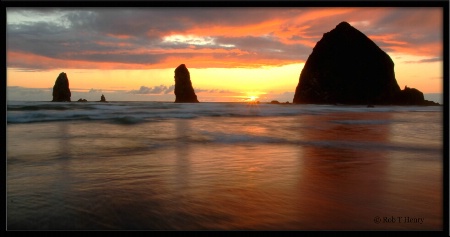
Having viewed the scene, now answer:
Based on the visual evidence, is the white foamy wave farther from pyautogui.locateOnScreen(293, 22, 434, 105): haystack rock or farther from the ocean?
pyautogui.locateOnScreen(293, 22, 434, 105): haystack rock

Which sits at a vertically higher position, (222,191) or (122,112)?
(122,112)

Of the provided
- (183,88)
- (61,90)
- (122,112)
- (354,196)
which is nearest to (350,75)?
(183,88)

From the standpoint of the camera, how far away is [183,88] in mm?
109000

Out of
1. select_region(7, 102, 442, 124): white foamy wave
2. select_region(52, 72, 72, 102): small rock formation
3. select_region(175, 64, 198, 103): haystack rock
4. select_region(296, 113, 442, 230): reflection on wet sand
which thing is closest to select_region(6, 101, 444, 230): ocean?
select_region(296, 113, 442, 230): reflection on wet sand

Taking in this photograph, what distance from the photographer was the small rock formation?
286 feet

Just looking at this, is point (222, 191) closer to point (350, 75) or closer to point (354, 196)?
point (354, 196)

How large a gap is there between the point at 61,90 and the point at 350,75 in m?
71.0

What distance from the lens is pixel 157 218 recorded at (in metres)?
3.20

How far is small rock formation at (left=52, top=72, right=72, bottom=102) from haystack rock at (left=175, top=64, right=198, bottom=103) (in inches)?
1290
